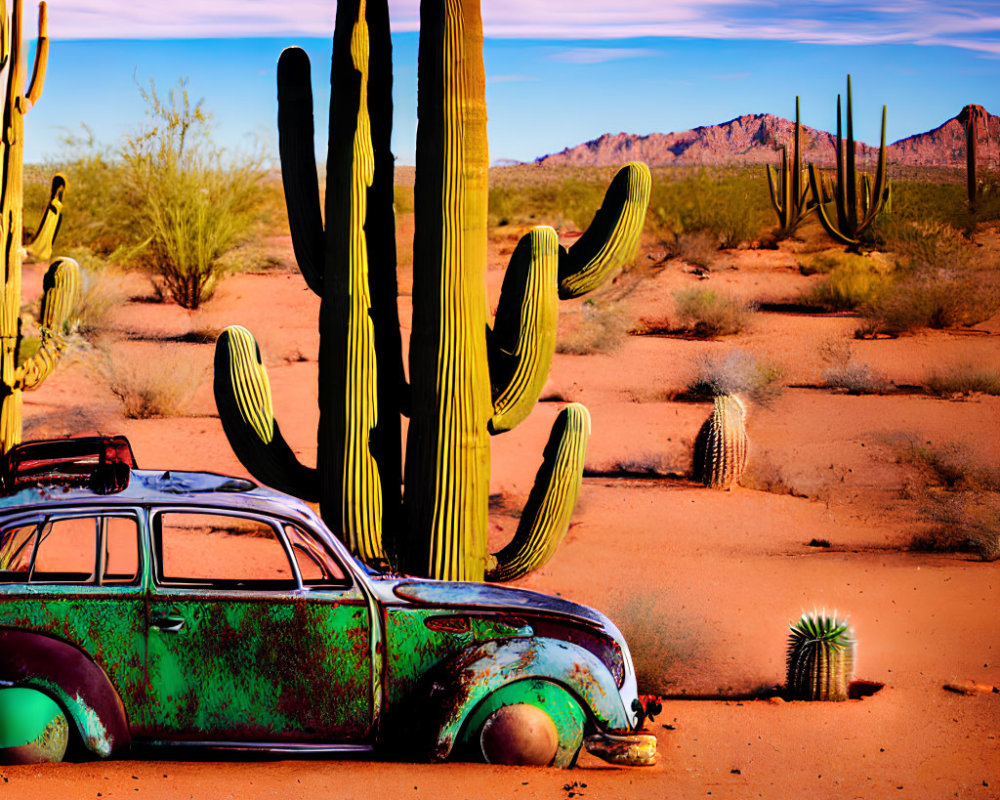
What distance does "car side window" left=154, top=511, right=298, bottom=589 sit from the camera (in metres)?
10.3

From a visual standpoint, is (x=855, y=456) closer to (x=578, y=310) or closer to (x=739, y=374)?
(x=739, y=374)

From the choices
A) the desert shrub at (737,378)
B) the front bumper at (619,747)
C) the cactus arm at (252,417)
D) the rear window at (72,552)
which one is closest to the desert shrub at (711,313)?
the desert shrub at (737,378)

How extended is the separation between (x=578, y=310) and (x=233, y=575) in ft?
59.7

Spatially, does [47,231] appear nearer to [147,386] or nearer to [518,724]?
[147,386]

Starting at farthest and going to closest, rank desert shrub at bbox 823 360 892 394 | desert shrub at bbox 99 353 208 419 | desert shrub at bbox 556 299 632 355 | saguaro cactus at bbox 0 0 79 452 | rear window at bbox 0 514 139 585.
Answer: desert shrub at bbox 556 299 632 355, desert shrub at bbox 823 360 892 394, desert shrub at bbox 99 353 208 419, saguaro cactus at bbox 0 0 79 452, rear window at bbox 0 514 139 585

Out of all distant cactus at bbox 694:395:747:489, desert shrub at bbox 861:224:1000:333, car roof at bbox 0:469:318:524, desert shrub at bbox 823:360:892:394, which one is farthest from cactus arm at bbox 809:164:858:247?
car roof at bbox 0:469:318:524

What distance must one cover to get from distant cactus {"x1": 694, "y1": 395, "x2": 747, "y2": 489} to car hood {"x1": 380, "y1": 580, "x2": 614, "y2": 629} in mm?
8149

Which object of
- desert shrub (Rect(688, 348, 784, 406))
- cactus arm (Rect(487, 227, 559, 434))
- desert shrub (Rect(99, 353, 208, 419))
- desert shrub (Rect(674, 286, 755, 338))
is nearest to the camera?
cactus arm (Rect(487, 227, 559, 434))

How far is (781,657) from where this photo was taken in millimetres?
8547

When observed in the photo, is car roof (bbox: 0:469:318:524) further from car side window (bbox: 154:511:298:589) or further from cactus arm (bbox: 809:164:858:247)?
cactus arm (bbox: 809:164:858:247)

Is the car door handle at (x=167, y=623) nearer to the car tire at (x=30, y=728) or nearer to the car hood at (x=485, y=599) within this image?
the car tire at (x=30, y=728)

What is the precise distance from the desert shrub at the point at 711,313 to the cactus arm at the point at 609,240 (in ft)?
57.9

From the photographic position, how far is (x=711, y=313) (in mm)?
Answer: 25641

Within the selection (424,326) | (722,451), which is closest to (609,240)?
(424,326)
